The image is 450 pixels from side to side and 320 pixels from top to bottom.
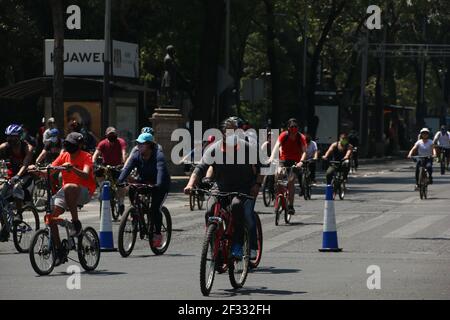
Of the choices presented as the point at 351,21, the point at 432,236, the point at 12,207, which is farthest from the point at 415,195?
the point at 351,21

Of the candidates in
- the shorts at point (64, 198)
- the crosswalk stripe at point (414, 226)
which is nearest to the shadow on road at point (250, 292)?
the shorts at point (64, 198)

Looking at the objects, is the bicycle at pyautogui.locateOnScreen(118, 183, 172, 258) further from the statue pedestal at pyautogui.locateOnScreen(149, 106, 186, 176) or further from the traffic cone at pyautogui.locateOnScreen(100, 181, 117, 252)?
the statue pedestal at pyautogui.locateOnScreen(149, 106, 186, 176)

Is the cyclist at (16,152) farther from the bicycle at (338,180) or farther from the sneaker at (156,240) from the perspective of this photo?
the bicycle at (338,180)

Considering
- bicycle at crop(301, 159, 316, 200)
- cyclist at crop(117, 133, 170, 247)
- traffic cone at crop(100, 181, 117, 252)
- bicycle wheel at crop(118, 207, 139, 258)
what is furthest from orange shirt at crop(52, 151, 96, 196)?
bicycle at crop(301, 159, 316, 200)

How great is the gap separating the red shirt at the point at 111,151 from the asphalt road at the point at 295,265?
114 cm

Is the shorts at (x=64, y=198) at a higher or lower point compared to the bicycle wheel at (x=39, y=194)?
higher

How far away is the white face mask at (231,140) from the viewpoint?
48.9 feet

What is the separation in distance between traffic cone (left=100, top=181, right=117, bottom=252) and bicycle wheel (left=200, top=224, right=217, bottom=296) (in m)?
5.18

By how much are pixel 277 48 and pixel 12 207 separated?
55.9 m

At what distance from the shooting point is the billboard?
40.4m

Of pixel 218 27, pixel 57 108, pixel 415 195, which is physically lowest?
pixel 415 195

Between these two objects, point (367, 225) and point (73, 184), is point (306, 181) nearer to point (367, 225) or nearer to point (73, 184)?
point (367, 225)

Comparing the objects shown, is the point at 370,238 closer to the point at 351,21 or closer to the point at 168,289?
the point at 168,289

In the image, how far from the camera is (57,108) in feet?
116
